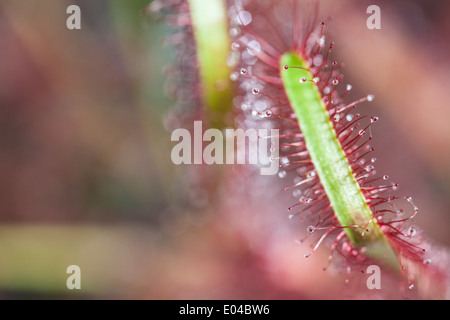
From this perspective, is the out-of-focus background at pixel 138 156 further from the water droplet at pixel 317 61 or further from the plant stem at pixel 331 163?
the plant stem at pixel 331 163

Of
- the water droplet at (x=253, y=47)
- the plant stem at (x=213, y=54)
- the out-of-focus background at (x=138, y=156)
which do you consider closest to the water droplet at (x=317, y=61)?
the water droplet at (x=253, y=47)

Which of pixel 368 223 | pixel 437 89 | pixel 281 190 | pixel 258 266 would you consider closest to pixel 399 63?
pixel 437 89

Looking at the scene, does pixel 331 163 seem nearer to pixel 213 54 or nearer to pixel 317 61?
pixel 317 61

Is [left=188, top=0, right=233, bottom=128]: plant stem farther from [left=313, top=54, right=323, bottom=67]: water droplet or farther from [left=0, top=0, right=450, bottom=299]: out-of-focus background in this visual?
[left=0, top=0, right=450, bottom=299]: out-of-focus background

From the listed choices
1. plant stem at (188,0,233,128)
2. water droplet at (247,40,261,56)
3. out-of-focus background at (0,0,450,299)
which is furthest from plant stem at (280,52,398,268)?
out-of-focus background at (0,0,450,299)

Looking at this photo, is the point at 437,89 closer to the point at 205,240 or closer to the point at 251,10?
the point at 251,10

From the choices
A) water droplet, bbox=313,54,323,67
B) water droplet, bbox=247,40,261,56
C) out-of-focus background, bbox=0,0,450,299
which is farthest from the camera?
out-of-focus background, bbox=0,0,450,299

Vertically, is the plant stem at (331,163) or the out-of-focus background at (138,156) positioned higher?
the out-of-focus background at (138,156)

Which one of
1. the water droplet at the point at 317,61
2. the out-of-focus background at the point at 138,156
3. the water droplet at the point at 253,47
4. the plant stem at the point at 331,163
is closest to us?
the plant stem at the point at 331,163

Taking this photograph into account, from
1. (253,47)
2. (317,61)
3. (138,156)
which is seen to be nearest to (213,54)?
(253,47)
